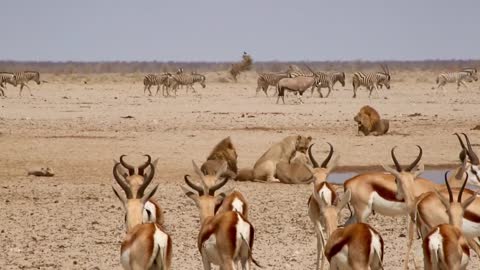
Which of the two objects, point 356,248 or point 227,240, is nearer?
point 356,248

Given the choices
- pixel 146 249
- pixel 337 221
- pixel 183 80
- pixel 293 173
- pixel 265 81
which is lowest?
pixel 183 80

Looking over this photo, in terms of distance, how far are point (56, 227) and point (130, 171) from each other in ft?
5.00

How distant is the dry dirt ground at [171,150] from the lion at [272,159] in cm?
55

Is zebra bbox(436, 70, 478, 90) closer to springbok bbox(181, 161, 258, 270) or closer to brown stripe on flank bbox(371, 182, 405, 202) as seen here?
brown stripe on flank bbox(371, 182, 405, 202)

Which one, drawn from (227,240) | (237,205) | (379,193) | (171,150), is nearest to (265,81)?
(171,150)

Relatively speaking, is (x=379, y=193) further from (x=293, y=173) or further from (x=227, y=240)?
(x=293, y=173)

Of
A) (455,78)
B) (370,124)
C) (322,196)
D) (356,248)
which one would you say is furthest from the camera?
(455,78)

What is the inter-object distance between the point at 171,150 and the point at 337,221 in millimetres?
13232

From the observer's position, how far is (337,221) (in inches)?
408

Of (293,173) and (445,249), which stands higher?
(445,249)

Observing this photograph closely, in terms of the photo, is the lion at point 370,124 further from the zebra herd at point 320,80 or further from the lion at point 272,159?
the zebra herd at point 320,80

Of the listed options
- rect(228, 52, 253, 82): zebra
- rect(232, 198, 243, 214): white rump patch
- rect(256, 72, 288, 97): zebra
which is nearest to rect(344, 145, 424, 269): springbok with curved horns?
rect(232, 198, 243, 214): white rump patch

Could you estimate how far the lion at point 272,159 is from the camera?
19156 millimetres

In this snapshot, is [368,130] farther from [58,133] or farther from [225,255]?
[225,255]
